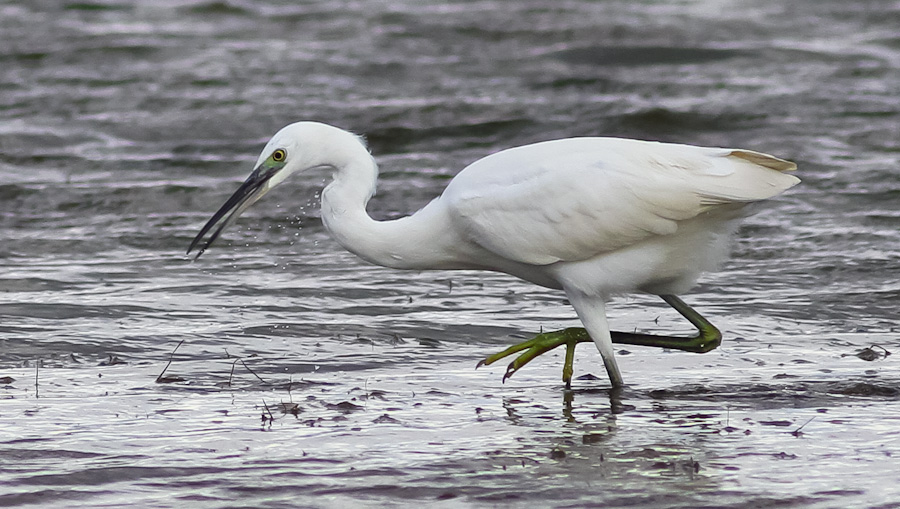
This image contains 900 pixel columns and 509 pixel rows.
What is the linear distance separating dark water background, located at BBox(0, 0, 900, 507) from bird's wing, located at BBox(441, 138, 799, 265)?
67 cm

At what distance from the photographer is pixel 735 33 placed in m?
18.0

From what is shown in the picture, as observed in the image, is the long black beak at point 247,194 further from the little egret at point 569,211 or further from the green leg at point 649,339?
the green leg at point 649,339

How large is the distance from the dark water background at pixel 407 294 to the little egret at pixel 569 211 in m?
0.50

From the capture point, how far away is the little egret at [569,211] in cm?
567

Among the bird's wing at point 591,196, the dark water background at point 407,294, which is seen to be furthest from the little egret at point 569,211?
the dark water background at point 407,294

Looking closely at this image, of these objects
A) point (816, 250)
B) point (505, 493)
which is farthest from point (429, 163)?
point (505, 493)

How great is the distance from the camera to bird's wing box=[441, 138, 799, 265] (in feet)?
18.5

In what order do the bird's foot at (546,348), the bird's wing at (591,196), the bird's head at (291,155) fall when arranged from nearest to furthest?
1. the bird's wing at (591,196)
2. the bird's head at (291,155)
3. the bird's foot at (546,348)

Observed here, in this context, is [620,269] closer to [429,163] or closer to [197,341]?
[197,341]

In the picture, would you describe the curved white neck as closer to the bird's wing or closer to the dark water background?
the bird's wing

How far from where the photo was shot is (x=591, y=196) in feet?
18.7

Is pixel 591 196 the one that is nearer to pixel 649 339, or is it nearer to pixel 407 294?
pixel 649 339

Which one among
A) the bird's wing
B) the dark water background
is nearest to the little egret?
the bird's wing

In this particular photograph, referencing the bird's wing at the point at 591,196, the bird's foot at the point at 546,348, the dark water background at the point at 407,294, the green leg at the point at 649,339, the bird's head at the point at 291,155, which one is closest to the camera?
the dark water background at the point at 407,294
